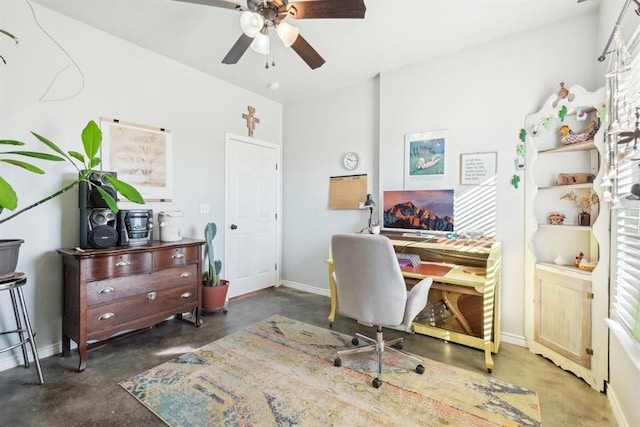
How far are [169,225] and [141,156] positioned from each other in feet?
2.43

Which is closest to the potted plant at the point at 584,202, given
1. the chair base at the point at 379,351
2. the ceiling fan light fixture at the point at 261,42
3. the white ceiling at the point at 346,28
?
the white ceiling at the point at 346,28

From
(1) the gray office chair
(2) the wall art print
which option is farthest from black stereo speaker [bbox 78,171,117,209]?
(1) the gray office chair

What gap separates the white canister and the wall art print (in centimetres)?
27

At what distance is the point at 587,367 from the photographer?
198 centimetres

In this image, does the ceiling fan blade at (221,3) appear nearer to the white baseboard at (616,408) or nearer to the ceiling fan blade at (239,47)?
the ceiling fan blade at (239,47)

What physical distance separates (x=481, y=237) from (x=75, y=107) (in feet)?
12.3

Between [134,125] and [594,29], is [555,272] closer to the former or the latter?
[594,29]

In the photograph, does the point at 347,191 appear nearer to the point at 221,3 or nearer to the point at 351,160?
the point at 351,160

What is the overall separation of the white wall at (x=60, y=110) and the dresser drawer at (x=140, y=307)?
531mm

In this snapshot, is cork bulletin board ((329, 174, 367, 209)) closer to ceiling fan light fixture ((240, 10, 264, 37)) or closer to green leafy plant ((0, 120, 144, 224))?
ceiling fan light fixture ((240, 10, 264, 37))

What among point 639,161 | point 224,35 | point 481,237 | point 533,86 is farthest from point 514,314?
point 224,35

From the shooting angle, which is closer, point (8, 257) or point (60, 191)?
point (60, 191)

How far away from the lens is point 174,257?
2.66 metres

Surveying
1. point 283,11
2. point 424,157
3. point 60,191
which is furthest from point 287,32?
point 424,157
